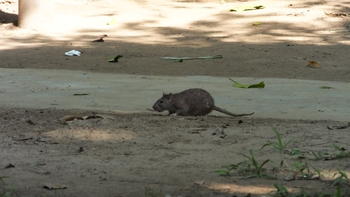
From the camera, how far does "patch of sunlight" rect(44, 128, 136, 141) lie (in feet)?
20.0

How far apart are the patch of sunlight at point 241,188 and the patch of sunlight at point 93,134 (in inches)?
57.3

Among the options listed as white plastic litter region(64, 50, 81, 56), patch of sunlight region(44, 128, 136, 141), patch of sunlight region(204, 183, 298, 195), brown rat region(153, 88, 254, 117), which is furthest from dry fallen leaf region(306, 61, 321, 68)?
patch of sunlight region(204, 183, 298, 195)

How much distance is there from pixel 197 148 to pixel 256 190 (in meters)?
1.16

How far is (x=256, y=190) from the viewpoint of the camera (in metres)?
4.70

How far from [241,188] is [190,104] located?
265 centimetres

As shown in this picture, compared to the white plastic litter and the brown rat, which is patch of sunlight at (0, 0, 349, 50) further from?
the brown rat

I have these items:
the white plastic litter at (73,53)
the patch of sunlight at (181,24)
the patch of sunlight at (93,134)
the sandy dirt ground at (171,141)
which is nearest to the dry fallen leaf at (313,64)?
the sandy dirt ground at (171,141)

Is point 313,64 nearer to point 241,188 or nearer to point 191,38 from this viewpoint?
point 191,38

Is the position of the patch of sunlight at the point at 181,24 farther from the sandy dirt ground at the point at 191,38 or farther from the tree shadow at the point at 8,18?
the tree shadow at the point at 8,18

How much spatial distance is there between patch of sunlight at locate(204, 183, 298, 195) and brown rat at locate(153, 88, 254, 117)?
243cm

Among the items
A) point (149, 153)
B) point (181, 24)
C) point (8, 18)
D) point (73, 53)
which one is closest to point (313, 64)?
point (73, 53)

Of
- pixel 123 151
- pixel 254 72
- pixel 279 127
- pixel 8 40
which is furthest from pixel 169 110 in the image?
pixel 8 40

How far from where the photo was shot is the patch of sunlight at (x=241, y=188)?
4664 millimetres

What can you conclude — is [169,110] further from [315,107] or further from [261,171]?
[261,171]
